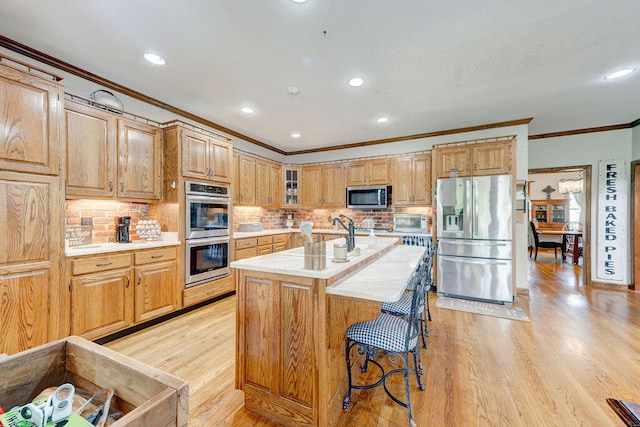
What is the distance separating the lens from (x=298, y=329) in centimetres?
158

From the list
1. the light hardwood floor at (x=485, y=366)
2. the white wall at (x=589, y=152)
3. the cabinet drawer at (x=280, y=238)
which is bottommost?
the light hardwood floor at (x=485, y=366)

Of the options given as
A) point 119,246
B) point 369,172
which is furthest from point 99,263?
point 369,172

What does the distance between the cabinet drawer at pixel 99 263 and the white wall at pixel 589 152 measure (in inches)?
240

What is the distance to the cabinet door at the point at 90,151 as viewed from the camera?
246cm

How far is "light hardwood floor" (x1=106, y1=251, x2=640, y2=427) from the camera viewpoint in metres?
1.70

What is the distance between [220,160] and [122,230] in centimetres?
145

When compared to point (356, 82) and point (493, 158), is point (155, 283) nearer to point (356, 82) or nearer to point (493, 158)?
point (356, 82)

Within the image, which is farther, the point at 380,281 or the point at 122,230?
the point at 122,230

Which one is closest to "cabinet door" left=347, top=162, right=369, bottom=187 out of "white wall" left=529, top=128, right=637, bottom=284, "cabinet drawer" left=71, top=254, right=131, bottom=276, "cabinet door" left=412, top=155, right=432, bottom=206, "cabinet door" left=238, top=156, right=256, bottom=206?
"cabinet door" left=412, top=155, right=432, bottom=206

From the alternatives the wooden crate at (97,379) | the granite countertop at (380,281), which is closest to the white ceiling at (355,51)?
the granite countertop at (380,281)

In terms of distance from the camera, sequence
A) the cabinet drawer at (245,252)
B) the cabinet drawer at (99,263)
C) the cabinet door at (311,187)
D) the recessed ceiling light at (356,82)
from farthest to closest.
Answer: the cabinet door at (311,187) → the cabinet drawer at (245,252) → the recessed ceiling light at (356,82) → the cabinet drawer at (99,263)

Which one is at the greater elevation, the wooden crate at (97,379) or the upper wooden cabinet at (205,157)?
the upper wooden cabinet at (205,157)

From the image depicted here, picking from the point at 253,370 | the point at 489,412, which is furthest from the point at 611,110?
the point at 253,370

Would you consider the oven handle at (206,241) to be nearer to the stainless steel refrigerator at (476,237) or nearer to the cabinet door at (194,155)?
the cabinet door at (194,155)
